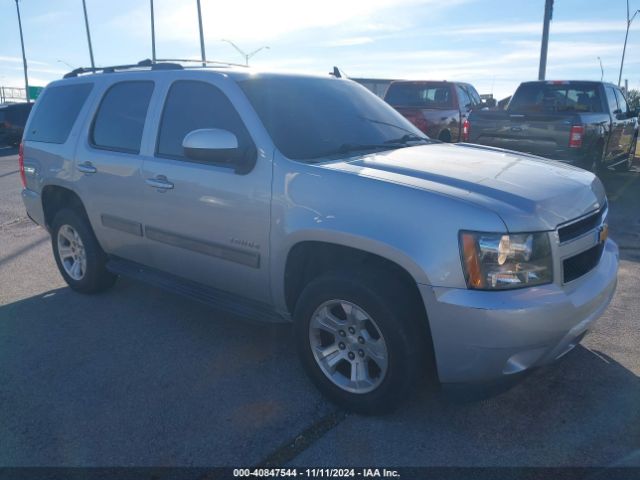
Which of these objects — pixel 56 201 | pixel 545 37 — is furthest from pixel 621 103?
pixel 56 201

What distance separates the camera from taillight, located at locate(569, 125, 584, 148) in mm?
8458

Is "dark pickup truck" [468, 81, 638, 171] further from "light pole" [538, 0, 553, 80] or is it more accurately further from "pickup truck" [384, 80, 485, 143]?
"light pole" [538, 0, 553, 80]

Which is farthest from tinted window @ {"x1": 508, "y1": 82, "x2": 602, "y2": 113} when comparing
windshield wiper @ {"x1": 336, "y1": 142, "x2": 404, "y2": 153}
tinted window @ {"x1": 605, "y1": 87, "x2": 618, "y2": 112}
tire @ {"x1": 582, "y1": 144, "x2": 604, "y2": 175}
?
windshield wiper @ {"x1": 336, "y1": 142, "x2": 404, "y2": 153}

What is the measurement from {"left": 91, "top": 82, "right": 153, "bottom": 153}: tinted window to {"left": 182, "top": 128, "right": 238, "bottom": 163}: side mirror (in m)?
1.05

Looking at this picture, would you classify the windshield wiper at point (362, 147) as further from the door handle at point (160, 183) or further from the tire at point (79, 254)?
the tire at point (79, 254)

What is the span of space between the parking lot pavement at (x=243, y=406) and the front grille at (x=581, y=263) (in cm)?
54

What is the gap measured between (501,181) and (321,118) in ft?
4.61

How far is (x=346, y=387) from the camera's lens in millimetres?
3146

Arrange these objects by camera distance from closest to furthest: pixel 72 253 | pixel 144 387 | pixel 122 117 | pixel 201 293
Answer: pixel 144 387 < pixel 201 293 < pixel 122 117 < pixel 72 253

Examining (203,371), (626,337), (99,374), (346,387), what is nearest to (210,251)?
(203,371)

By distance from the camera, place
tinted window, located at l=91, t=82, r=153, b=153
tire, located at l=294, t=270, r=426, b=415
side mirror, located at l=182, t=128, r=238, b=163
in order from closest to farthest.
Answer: tire, located at l=294, t=270, r=426, b=415, side mirror, located at l=182, t=128, r=238, b=163, tinted window, located at l=91, t=82, r=153, b=153

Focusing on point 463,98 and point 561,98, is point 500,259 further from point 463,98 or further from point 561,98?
point 463,98

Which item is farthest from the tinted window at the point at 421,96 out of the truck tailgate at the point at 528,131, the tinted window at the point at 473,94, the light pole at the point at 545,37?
the light pole at the point at 545,37

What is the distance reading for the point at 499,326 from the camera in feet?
8.36
